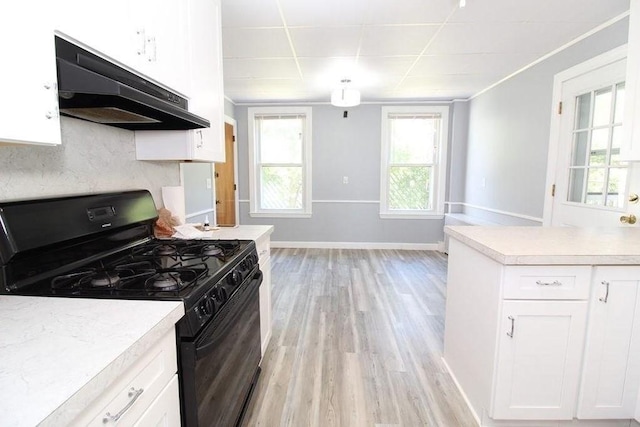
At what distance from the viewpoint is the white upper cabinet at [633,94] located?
5.91 feet

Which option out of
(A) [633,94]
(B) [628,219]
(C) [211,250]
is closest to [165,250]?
(C) [211,250]

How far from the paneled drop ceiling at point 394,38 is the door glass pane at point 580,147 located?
2.69 feet

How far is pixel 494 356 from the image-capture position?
1489mm

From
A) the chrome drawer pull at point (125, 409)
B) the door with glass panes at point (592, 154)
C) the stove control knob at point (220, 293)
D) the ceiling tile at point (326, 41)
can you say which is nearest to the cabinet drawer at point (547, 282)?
the door with glass panes at point (592, 154)

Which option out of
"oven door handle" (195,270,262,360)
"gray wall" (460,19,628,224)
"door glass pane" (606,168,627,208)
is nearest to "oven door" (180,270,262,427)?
"oven door handle" (195,270,262,360)

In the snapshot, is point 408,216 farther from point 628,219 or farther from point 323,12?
point 323,12

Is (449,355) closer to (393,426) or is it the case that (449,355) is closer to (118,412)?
(393,426)

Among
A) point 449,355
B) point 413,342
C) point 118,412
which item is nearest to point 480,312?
point 449,355

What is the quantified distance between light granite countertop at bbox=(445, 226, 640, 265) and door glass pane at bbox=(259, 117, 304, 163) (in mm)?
3636

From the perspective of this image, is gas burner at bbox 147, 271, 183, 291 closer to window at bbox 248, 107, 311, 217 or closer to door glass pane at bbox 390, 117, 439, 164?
window at bbox 248, 107, 311, 217

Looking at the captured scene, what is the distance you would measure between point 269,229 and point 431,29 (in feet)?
6.70

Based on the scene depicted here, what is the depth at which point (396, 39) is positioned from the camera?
2.69m

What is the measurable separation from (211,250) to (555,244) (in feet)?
5.74

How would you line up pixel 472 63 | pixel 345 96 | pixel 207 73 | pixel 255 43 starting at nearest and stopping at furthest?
pixel 207 73 → pixel 255 43 → pixel 472 63 → pixel 345 96
